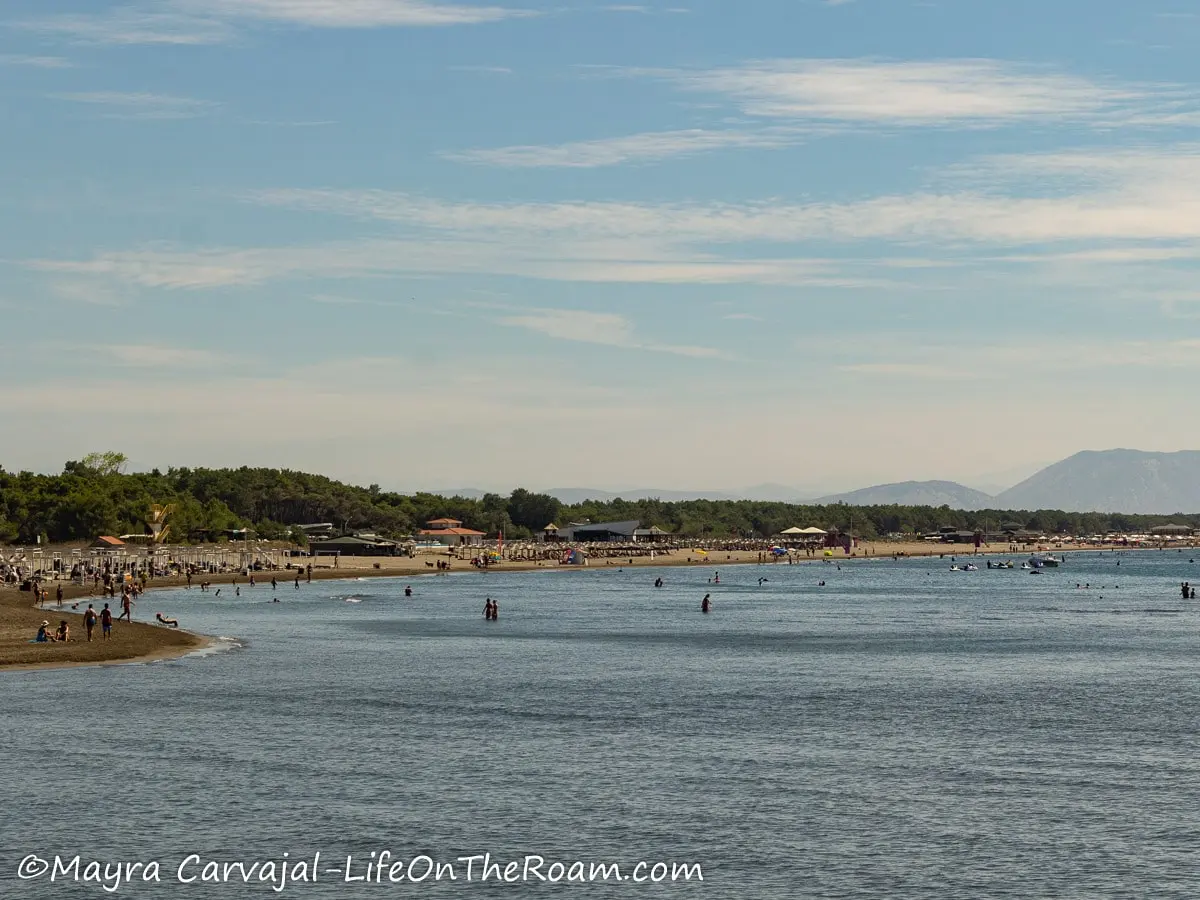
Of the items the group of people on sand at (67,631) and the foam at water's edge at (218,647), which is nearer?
the foam at water's edge at (218,647)

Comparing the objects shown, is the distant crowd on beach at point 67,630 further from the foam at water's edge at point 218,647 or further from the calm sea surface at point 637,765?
the calm sea surface at point 637,765

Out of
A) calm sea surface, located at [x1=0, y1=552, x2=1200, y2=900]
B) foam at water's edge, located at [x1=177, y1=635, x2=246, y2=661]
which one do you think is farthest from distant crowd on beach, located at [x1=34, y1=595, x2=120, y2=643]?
calm sea surface, located at [x1=0, y1=552, x2=1200, y2=900]

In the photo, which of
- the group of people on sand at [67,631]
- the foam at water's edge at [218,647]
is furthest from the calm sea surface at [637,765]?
the group of people on sand at [67,631]

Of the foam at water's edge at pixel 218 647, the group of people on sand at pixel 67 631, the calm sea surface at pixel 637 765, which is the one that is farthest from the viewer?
the group of people on sand at pixel 67 631

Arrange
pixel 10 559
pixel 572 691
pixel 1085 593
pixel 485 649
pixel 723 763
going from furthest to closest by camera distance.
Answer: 1. pixel 1085 593
2. pixel 10 559
3. pixel 485 649
4. pixel 572 691
5. pixel 723 763

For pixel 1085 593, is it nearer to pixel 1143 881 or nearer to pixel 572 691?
pixel 572 691

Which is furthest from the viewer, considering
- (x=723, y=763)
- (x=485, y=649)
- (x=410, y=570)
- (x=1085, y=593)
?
(x=410, y=570)

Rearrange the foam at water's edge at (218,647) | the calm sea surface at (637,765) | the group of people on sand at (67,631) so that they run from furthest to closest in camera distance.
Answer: the group of people on sand at (67,631) → the foam at water's edge at (218,647) → the calm sea surface at (637,765)

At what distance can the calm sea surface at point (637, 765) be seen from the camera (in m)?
29.6

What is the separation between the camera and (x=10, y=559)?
14212cm

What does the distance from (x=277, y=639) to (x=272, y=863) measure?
175 feet

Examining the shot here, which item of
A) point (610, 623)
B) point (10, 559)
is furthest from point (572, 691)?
point (10, 559)

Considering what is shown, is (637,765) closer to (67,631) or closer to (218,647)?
(218,647)

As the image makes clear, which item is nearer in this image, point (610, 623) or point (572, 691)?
point (572, 691)
